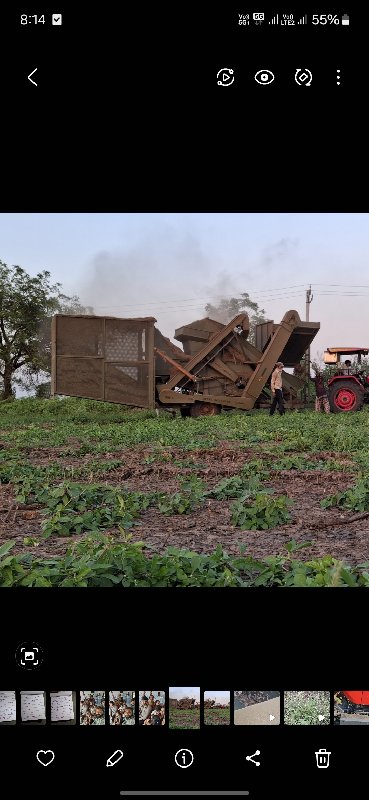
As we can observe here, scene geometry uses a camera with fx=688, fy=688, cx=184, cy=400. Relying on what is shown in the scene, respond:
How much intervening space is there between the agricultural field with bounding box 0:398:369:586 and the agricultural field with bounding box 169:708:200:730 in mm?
620

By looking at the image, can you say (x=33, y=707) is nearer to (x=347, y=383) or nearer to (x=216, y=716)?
(x=216, y=716)

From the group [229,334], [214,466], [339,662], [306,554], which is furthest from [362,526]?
[229,334]

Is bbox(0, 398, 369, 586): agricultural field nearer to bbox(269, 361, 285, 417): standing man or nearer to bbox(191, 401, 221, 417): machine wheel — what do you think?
bbox(269, 361, 285, 417): standing man

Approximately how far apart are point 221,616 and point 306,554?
11.7 ft

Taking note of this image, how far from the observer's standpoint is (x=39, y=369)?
28.9 meters

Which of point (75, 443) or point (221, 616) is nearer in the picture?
point (221, 616)
